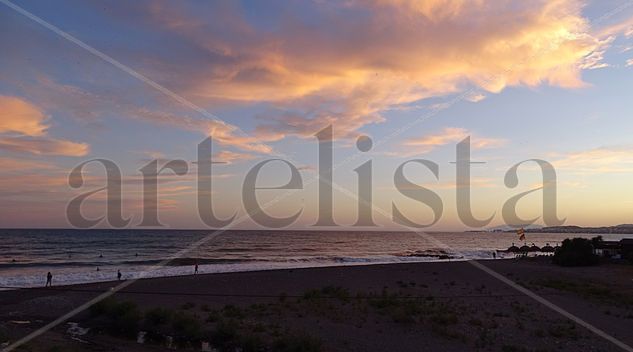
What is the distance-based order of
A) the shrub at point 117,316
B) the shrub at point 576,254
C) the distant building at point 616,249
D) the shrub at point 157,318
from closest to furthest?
1. the shrub at point 117,316
2. the shrub at point 157,318
3. the shrub at point 576,254
4. the distant building at point 616,249

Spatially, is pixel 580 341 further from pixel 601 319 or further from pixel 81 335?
pixel 81 335

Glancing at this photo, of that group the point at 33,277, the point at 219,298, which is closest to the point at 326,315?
the point at 219,298

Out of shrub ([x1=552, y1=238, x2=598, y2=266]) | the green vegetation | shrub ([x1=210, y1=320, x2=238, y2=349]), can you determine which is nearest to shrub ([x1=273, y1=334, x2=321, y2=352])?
the green vegetation

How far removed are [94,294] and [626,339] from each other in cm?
2312

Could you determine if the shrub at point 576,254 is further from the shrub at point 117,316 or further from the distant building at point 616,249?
the shrub at point 117,316

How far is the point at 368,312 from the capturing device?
777 inches

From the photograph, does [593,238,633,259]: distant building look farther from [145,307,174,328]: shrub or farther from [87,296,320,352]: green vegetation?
Answer: [145,307,174,328]: shrub

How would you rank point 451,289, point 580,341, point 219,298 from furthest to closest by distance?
point 451,289, point 219,298, point 580,341

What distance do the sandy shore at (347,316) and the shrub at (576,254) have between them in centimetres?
1488

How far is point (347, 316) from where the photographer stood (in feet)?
62.0

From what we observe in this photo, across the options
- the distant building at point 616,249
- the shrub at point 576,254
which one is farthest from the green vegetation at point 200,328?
the distant building at point 616,249

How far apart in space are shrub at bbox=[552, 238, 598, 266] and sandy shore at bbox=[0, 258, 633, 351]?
1488 centimetres

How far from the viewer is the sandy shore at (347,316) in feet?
49.9

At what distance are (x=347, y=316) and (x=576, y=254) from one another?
116 ft
